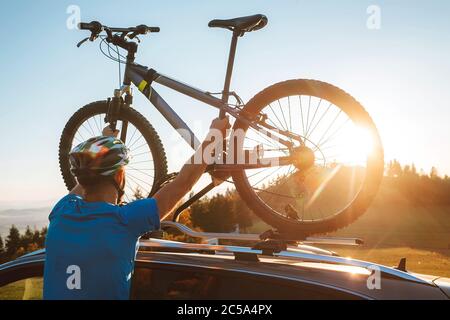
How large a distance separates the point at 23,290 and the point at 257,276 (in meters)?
1.71

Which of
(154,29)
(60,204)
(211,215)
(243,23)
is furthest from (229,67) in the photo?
(211,215)

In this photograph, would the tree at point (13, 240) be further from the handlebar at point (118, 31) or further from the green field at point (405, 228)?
the handlebar at point (118, 31)

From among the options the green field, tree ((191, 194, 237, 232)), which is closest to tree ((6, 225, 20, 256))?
the green field

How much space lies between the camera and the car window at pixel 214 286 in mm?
2111

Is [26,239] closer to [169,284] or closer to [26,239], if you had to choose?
[26,239]

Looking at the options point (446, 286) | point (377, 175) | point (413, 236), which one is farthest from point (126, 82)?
point (413, 236)

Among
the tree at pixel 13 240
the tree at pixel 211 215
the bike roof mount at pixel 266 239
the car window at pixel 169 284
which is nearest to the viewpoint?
the car window at pixel 169 284

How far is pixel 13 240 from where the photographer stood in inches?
2502

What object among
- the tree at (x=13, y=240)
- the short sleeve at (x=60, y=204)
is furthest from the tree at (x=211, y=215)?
the tree at (x=13, y=240)

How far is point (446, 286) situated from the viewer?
210 cm

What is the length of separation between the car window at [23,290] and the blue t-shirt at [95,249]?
677mm
